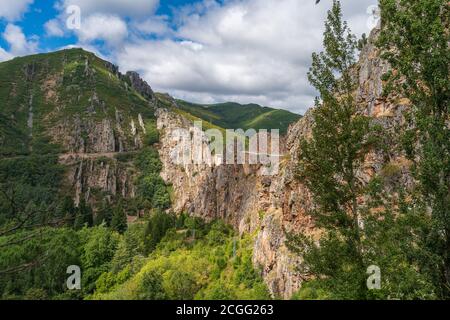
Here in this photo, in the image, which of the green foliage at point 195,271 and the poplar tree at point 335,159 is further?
the green foliage at point 195,271

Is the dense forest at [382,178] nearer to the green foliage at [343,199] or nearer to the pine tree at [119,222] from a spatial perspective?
the green foliage at [343,199]

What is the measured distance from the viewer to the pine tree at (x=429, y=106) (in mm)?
15484

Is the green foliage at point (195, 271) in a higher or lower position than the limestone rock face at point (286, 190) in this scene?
lower

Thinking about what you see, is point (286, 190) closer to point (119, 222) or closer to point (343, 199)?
point (343, 199)

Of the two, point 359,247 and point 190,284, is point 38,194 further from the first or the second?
point 359,247

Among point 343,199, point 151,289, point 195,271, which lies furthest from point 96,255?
point 343,199

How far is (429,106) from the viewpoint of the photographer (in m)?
16.9

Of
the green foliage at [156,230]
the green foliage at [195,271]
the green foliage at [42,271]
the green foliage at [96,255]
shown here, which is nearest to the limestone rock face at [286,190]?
the green foliage at [195,271]

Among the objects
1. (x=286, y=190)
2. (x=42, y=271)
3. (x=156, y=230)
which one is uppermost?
(x=286, y=190)

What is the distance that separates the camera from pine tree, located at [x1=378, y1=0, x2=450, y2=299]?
50.8ft

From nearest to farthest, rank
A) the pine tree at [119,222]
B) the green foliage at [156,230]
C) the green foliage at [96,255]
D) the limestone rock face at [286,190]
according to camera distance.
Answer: the limestone rock face at [286,190] → the green foliage at [96,255] → the green foliage at [156,230] → the pine tree at [119,222]

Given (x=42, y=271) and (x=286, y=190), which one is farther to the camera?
(x=42, y=271)

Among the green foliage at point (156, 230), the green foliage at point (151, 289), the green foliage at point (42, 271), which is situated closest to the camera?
the green foliage at point (151, 289)

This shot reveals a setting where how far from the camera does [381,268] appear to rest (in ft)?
53.7
